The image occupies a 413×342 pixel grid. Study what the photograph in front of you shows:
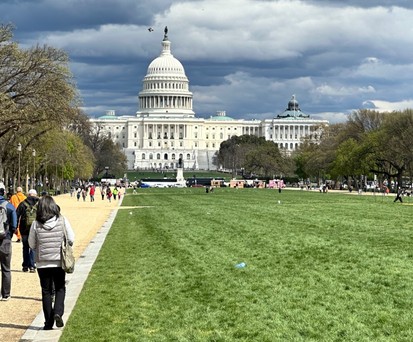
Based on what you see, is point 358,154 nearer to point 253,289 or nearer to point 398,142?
point 398,142

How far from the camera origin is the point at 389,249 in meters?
19.7

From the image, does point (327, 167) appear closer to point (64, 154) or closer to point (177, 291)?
point (64, 154)

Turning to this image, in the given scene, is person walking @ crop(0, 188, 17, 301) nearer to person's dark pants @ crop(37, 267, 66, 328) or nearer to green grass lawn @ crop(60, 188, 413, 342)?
green grass lawn @ crop(60, 188, 413, 342)

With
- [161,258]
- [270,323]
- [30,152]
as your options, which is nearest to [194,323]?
[270,323]

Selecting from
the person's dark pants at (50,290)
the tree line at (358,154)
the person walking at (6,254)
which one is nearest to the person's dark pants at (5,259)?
the person walking at (6,254)

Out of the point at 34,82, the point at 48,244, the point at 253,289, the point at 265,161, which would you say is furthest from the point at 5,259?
the point at 265,161

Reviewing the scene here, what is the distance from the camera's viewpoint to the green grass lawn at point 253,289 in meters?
10.9

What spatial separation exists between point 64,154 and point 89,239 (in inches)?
2442

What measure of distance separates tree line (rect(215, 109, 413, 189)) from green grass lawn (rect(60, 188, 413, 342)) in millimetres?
66854

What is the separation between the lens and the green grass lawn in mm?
10867

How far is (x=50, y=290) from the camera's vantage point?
12195 mm

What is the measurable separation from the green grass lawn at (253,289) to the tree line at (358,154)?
219 feet

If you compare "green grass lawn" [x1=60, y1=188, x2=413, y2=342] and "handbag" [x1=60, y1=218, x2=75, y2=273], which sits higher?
"handbag" [x1=60, y1=218, x2=75, y2=273]

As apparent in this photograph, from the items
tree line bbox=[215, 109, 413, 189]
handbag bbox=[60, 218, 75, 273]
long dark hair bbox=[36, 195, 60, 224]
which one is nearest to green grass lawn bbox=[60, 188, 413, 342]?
handbag bbox=[60, 218, 75, 273]
